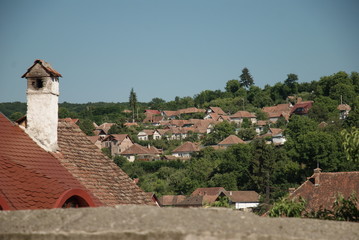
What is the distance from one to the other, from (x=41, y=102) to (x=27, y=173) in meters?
1.73

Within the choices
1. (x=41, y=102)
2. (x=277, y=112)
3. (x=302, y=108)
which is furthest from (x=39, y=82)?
(x=277, y=112)

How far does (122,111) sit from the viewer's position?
173 meters

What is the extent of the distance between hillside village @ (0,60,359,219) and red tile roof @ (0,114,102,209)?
0.06 ft

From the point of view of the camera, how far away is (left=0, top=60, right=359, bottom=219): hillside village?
26.8 feet

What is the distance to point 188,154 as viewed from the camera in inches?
4286

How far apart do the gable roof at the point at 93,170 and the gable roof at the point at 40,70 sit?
1182 millimetres

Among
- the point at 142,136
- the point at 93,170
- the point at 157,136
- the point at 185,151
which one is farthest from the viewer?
the point at 157,136

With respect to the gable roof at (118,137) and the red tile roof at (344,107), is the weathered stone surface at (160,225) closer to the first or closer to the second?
the gable roof at (118,137)

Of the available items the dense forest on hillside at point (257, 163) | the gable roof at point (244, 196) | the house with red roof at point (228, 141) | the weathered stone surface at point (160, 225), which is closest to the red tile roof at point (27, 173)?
the weathered stone surface at point (160, 225)

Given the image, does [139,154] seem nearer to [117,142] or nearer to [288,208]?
[117,142]

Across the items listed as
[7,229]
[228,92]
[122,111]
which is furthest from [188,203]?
[228,92]

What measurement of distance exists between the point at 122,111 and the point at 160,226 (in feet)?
561

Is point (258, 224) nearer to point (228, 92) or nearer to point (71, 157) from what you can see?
point (71, 157)

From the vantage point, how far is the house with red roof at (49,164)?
7.15 meters
